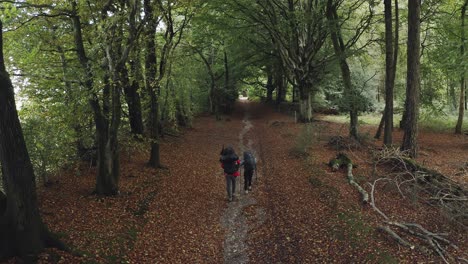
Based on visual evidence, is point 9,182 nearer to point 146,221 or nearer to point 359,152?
point 146,221

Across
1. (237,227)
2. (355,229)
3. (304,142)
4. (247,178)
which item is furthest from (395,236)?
(304,142)

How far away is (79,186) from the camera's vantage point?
37.0 ft

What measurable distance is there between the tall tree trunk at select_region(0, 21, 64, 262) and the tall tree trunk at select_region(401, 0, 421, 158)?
40.8 feet

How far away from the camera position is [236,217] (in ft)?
32.1

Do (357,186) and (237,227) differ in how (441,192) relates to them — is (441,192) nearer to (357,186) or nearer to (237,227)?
(357,186)

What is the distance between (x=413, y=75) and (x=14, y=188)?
13.5 m

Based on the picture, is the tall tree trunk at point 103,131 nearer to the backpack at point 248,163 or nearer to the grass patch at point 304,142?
the backpack at point 248,163

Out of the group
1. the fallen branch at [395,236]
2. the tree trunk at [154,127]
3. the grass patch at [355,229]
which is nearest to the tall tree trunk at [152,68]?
the tree trunk at [154,127]

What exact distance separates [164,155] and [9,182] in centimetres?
1158

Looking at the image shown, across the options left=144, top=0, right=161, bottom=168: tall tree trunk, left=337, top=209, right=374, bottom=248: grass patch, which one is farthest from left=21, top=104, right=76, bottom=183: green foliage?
left=337, top=209, right=374, bottom=248: grass patch

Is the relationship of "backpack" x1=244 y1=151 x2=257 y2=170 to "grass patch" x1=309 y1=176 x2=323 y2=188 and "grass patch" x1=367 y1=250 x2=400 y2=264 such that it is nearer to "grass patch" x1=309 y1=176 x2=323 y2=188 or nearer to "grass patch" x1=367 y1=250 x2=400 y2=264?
"grass patch" x1=309 y1=176 x2=323 y2=188

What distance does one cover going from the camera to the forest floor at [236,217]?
717cm

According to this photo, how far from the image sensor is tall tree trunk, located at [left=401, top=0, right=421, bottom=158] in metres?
12.5

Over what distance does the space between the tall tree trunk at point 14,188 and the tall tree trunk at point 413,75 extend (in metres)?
12.4
